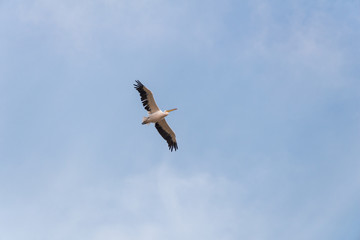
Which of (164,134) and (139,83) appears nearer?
(139,83)

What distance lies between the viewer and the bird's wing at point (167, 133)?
64.9 meters

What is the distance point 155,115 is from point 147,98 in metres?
2.01

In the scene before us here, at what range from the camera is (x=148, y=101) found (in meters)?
62.4

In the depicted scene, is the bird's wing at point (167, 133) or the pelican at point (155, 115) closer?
the pelican at point (155, 115)

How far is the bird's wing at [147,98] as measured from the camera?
202ft

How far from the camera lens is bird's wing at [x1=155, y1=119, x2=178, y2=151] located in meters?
64.9

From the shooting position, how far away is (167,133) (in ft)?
216

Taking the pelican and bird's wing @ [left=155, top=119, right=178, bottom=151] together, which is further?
bird's wing @ [left=155, top=119, right=178, bottom=151]

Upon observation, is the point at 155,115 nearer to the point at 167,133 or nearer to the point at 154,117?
the point at 154,117

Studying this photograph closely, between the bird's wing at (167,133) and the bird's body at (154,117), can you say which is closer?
the bird's body at (154,117)

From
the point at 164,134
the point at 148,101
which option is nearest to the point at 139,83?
the point at 148,101

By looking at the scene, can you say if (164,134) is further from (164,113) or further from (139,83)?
(139,83)

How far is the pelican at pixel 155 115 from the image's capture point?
6191 centimetres

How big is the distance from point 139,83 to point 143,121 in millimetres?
4064
